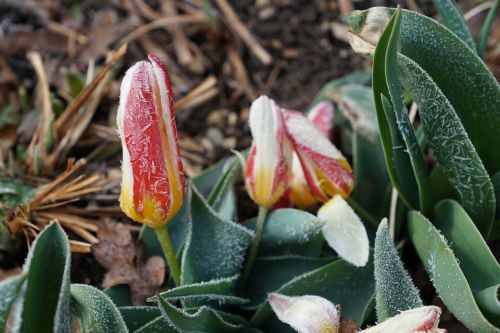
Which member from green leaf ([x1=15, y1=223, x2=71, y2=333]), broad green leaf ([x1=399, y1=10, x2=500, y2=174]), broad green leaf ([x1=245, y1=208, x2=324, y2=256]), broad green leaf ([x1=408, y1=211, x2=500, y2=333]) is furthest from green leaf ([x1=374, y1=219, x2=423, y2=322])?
green leaf ([x1=15, y1=223, x2=71, y2=333])

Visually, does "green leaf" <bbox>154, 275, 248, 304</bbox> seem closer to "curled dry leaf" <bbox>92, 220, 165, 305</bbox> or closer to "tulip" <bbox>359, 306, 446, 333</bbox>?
"curled dry leaf" <bbox>92, 220, 165, 305</bbox>

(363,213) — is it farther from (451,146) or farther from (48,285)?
(48,285)

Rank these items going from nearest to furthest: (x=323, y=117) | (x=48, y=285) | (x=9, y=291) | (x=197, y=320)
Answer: (x=9, y=291)
(x=48, y=285)
(x=197, y=320)
(x=323, y=117)

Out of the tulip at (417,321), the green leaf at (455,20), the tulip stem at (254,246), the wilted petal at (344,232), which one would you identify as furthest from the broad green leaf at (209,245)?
the green leaf at (455,20)

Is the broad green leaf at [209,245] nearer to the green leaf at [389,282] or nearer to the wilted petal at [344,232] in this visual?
the wilted petal at [344,232]

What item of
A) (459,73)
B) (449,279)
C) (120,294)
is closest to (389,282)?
(449,279)

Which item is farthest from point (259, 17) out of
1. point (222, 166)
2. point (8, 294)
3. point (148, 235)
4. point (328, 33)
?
point (8, 294)
